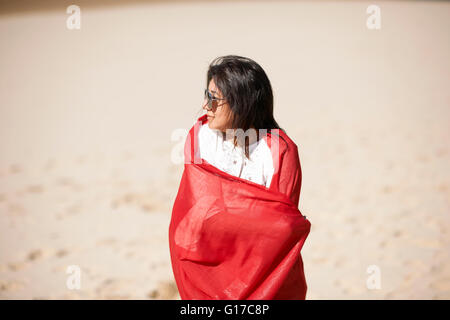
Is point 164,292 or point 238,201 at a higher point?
point 238,201

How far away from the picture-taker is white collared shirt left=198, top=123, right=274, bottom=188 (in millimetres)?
1784

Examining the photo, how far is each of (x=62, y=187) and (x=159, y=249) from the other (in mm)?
1896

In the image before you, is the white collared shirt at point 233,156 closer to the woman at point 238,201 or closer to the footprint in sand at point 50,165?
the woman at point 238,201

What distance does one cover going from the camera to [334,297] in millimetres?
3357

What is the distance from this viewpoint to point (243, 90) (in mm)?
1686

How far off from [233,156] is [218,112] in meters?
0.23

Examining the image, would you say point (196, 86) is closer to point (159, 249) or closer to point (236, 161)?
point (159, 249)

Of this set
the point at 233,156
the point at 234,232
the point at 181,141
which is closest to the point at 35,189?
the point at 181,141

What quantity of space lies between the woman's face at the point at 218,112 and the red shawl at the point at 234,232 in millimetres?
150

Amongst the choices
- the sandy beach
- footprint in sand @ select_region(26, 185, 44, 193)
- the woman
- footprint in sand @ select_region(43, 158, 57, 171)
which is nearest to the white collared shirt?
the woman

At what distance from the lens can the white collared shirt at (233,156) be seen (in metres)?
1.78

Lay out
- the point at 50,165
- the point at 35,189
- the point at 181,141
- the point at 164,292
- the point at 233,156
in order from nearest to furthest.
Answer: the point at 233,156
the point at 164,292
the point at 35,189
the point at 50,165
the point at 181,141

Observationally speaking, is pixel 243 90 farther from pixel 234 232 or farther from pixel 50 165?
pixel 50 165
